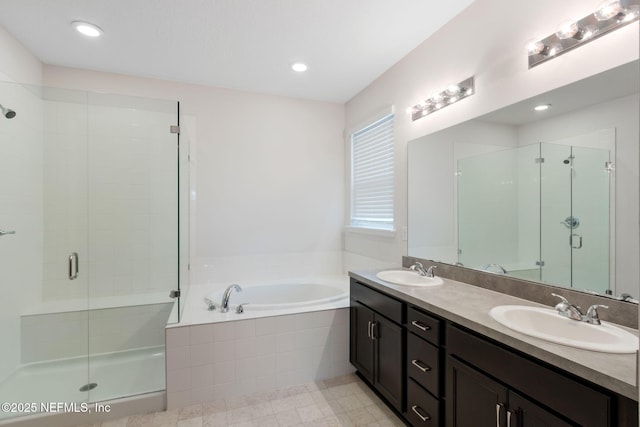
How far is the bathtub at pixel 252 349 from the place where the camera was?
2100mm

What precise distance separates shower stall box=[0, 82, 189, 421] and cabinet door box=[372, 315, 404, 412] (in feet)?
4.69

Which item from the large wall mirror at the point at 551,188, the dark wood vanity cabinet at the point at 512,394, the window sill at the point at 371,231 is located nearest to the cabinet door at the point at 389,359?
the dark wood vanity cabinet at the point at 512,394

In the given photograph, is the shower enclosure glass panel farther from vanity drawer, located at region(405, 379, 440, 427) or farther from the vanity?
vanity drawer, located at region(405, 379, 440, 427)

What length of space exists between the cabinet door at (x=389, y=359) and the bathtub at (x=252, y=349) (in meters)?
0.47

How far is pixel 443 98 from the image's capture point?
2.17 m

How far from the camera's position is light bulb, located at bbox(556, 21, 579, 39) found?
4.53 feet

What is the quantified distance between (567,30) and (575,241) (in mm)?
964

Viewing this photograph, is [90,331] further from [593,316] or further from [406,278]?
[593,316]

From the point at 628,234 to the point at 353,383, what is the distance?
192 centimetres

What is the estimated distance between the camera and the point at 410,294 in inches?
68.9

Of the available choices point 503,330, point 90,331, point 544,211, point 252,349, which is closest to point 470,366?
point 503,330

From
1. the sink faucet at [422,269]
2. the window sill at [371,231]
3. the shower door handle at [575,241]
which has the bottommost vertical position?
the sink faucet at [422,269]

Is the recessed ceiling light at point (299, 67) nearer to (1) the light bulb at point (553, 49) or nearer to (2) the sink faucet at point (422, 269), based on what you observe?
(1) the light bulb at point (553, 49)

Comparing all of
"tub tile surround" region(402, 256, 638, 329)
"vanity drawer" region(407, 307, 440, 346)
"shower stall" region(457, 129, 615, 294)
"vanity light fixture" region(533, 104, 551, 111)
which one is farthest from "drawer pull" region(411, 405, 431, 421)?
"vanity light fixture" region(533, 104, 551, 111)
